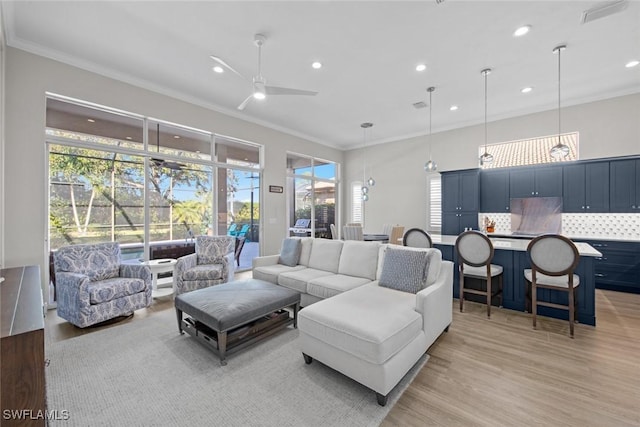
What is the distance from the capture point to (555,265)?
296cm

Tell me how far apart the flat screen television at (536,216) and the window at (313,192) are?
481 centimetres

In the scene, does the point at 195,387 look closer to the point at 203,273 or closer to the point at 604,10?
the point at 203,273

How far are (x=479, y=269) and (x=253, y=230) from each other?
462 centimetres

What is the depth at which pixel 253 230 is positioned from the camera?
6266mm

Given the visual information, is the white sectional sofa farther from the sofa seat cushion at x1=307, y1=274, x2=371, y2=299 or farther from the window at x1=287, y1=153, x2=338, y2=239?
the window at x1=287, y1=153, x2=338, y2=239

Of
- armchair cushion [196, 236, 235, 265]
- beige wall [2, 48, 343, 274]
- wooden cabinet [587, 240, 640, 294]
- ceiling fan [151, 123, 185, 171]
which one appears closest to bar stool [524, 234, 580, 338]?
wooden cabinet [587, 240, 640, 294]

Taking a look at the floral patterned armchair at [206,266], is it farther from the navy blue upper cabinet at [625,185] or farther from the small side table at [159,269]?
the navy blue upper cabinet at [625,185]

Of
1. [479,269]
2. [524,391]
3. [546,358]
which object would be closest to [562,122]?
[479,269]

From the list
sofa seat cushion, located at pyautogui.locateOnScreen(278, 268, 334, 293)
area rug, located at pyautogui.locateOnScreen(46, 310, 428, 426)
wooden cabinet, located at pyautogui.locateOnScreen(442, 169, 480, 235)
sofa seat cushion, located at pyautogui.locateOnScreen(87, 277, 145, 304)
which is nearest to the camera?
area rug, located at pyautogui.locateOnScreen(46, 310, 428, 426)

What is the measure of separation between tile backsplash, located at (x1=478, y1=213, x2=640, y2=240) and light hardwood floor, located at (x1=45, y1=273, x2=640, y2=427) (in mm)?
2079

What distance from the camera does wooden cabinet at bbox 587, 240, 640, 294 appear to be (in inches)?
169

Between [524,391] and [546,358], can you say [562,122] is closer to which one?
[546,358]

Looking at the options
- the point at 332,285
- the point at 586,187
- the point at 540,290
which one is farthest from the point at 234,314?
the point at 586,187

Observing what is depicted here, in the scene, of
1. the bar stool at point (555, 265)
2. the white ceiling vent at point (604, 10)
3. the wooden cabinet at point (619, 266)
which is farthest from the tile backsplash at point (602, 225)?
the white ceiling vent at point (604, 10)
